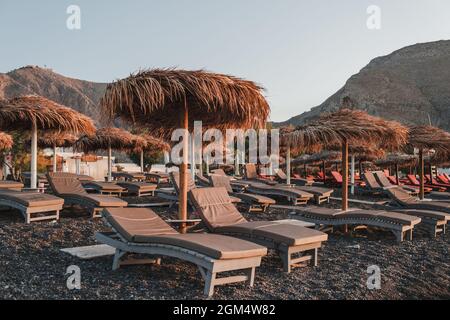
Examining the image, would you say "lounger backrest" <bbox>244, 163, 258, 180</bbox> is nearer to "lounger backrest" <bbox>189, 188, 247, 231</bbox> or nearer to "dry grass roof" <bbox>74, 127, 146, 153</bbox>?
"dry grass roof" <bbox>74, 127, 146, 153</bbox>

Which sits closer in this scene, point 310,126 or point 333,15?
point 310,126

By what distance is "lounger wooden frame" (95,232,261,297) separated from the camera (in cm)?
369

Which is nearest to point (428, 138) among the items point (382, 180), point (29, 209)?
point (382, 180)

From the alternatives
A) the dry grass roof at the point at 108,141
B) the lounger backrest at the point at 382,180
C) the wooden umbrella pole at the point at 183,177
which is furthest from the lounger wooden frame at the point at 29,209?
the lounger backrest at the point at 382,180

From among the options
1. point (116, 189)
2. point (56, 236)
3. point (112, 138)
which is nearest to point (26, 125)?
point (116, 189)

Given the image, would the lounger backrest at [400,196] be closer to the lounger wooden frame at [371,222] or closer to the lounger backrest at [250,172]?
the lounger wooden frame at [371,222]

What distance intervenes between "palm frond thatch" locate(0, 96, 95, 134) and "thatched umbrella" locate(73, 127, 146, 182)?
5252 millimetres

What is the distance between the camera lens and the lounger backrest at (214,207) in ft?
18.4

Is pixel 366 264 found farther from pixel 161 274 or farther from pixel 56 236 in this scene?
pixel 56 236

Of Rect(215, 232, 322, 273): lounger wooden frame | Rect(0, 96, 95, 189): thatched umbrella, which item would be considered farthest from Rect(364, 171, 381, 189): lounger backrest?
Rect(215, 232, 322, 273): lounger wooden frame

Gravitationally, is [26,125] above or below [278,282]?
above

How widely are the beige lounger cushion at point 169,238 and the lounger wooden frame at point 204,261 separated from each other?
0.15 feet

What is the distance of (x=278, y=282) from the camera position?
4.29m

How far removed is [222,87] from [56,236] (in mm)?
3031
